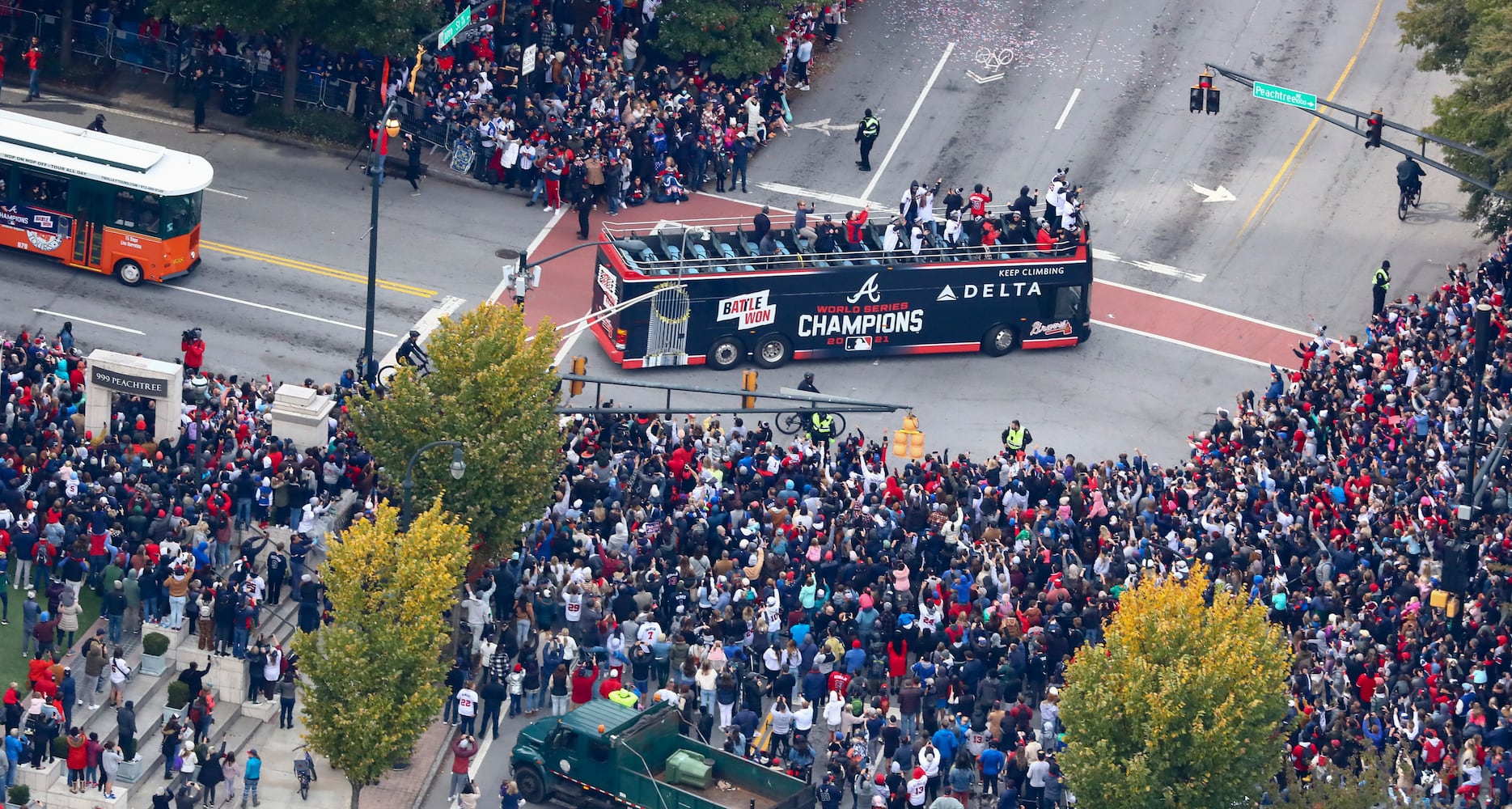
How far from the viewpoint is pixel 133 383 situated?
4884 centimetres

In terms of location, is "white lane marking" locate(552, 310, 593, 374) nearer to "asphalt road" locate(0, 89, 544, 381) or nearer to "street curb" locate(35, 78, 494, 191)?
"asphalt road" locate(0, 89, 544, 381)

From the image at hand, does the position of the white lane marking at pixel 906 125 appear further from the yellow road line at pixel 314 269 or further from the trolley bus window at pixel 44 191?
the trolley bus window at pixel 44 191

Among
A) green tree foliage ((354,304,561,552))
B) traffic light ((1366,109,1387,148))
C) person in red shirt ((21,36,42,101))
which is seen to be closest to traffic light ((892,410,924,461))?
green tree foliage ((354,304,561,552))

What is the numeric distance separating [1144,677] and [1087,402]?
66.4 ft

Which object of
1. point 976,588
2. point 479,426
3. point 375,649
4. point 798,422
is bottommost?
point 375,649

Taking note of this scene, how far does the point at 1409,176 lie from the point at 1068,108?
942 centimetres

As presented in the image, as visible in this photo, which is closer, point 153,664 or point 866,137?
point 153,664

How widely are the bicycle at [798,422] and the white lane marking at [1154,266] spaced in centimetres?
1101

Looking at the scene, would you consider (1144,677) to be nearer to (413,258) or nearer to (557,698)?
(557,698)

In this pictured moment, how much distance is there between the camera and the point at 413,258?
6078 cm

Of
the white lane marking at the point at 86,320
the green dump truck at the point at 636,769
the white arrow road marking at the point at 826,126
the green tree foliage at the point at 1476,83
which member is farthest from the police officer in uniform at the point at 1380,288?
the white lane marking at the point at 86,320

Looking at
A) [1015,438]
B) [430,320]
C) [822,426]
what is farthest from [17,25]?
[1015,438]

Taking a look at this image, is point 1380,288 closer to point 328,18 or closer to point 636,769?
point 328,18

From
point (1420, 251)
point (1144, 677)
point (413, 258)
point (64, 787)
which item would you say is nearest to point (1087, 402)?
point (1420, 251)
